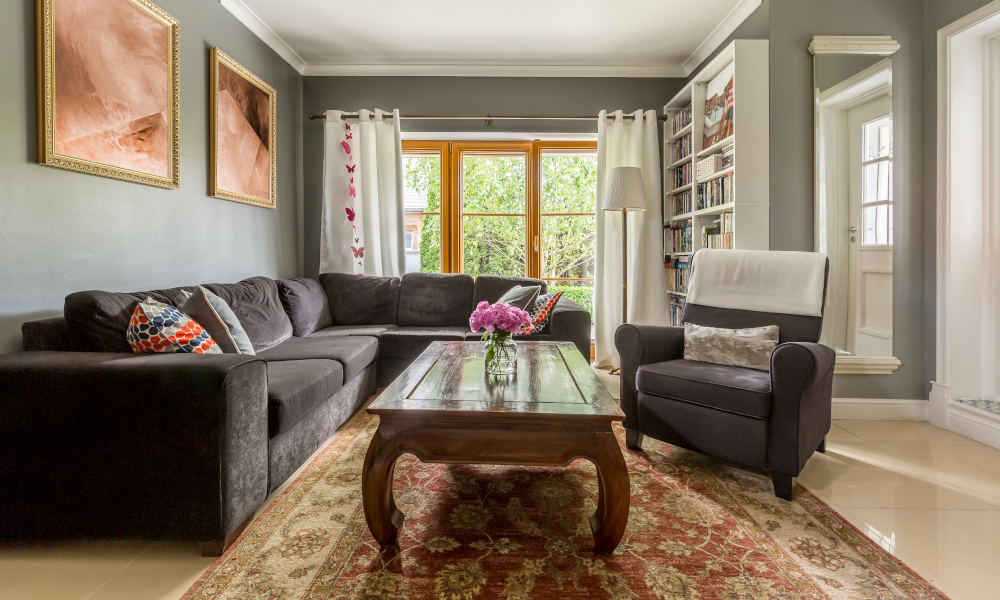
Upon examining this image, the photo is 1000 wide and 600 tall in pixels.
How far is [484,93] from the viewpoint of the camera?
454 cm

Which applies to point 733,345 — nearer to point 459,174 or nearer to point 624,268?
point 624,268

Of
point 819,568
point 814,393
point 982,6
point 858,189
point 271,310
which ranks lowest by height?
point 819,568

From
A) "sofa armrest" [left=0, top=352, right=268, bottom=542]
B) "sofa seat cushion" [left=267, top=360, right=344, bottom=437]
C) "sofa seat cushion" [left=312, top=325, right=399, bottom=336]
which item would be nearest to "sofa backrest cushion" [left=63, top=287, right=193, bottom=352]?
"sofa armrest" [left=0, top=352, right=268, bottom=542]

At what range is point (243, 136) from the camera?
3525 millimetres

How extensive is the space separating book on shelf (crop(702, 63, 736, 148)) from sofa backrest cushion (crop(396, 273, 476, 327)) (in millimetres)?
2130

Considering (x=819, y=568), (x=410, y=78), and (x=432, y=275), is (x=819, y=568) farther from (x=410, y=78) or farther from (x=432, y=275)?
(x=410, y=78)

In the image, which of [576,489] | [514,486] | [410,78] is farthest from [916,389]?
[410,78]

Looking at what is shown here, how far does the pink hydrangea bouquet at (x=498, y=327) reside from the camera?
201cm

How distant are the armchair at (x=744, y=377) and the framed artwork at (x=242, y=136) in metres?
2.76

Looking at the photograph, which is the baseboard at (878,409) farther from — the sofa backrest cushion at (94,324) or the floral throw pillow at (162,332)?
the sofa backrest cushion at (94,324)

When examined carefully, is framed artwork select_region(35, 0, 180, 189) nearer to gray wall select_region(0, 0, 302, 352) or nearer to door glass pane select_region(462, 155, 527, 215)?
gray wall select_region(0, 0, 302, 352)

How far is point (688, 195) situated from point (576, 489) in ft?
9.55

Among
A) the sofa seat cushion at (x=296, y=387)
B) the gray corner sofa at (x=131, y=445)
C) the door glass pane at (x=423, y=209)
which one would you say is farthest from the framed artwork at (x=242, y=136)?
the gray corner sofa at (x=131, y=445)

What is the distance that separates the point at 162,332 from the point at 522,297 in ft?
7.38
